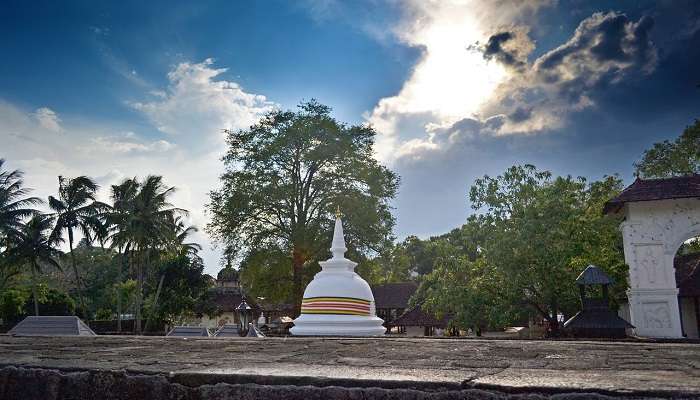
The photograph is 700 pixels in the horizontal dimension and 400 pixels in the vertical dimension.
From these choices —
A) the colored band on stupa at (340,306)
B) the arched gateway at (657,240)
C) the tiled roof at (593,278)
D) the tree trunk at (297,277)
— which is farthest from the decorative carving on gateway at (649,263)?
the tree trunk at (297,277)

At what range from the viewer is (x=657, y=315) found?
53.8 feet

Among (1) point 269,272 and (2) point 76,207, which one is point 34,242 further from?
(1) point 269,272

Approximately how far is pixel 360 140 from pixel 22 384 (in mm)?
27195

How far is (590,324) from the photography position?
12898 millimetres

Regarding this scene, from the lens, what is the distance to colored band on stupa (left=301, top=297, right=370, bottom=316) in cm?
1188

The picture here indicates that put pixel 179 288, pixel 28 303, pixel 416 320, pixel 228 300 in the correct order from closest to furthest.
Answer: pixel 416 320
pixel 28 303
pixel 179 288
pixel 228 300

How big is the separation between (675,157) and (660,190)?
500 inches

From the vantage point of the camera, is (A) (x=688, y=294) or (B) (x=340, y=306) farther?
(A) (x=688, y=294)

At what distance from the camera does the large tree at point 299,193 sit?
27031 millimetres

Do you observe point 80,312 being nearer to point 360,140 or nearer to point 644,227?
point 360,140

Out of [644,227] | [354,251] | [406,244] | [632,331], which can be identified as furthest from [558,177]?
[406,244]

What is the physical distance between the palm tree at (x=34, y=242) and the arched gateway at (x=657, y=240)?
31616 mm

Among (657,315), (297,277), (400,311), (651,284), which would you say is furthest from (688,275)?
(400,311)

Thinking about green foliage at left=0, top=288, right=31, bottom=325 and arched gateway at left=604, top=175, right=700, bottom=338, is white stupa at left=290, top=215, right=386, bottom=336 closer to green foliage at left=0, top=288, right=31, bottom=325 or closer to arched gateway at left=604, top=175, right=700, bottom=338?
arched gateway at left=604, top=175, right=700, bottom=338
